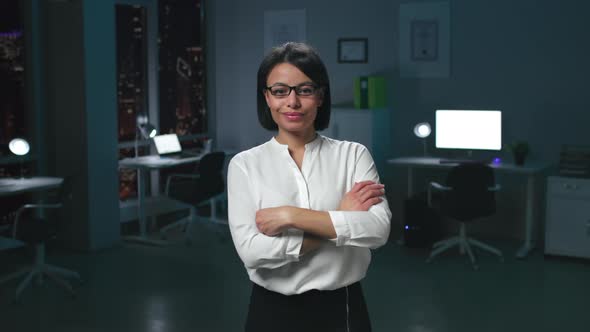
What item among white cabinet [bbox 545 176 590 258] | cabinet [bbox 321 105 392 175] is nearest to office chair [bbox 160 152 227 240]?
cabinet [bbox 321 105 392 175]

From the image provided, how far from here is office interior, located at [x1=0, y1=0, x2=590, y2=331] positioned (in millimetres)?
5066

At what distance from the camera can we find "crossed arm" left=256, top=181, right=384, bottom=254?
185 centimetres

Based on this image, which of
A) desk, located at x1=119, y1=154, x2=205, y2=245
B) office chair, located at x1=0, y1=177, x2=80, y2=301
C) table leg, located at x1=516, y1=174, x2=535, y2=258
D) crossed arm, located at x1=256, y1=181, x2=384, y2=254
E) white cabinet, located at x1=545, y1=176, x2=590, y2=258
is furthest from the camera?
desk, located at x1=119, y1=154, x2=205, y2=245

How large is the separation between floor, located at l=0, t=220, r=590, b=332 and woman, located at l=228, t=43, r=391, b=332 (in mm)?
2849

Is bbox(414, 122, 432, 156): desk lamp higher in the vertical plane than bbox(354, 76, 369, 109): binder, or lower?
lower

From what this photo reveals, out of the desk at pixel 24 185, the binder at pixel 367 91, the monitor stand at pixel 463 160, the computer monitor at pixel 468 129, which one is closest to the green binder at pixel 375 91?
the binder at pixel 367 91

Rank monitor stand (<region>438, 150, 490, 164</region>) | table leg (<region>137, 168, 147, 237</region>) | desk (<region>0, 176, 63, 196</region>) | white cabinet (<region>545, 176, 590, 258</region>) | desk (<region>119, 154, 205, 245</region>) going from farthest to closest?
1. table leg (<region>137, 168, 147, 237</region>)
2. desk (<region>119, 154, 205, 245</region>)
3. monitor stand (<region>438, 150, 490, 164</region>)
4. white cabinet (<region>545, 176, 590, 258</region>)
5. desk (<region>0, 176, 63, 196</region>)

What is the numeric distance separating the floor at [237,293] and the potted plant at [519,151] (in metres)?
0.84

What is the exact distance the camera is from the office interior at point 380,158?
5.07 metres

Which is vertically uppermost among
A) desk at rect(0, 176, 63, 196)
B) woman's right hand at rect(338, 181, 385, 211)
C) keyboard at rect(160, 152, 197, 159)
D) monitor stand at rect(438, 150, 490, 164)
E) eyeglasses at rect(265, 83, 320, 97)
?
eyeglasses at rect(265, 83, 320, 97)

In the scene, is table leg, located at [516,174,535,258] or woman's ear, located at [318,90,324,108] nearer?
woman's ear, located at [318,90,324,108]

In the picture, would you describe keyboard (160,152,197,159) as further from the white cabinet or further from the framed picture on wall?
the white cabinet

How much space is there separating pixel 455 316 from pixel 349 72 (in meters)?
3.65

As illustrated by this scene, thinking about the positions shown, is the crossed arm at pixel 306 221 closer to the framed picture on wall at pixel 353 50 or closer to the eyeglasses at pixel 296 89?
the eyeglasses at pixel 296 89
